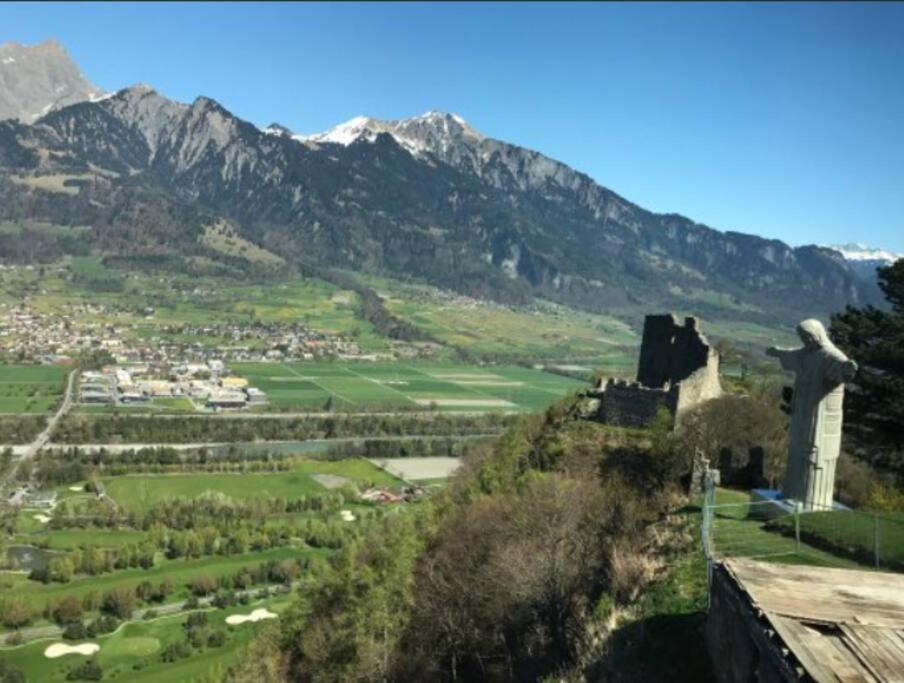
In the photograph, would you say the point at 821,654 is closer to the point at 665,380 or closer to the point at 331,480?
the point at 665,380

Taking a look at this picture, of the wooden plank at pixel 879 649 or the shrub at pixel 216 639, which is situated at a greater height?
the wooden plank at pixel 879 649

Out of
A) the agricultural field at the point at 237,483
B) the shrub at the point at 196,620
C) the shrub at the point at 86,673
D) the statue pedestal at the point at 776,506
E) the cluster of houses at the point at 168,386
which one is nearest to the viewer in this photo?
the statue pedestal at the point at 776,506

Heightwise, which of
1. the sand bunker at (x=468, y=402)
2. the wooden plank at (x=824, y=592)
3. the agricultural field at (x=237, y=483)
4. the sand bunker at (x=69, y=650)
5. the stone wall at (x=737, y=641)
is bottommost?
the sand bunker at (x=69, y=650)

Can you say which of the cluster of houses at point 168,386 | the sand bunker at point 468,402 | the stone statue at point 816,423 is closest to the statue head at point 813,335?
the stone statue at point 816,423

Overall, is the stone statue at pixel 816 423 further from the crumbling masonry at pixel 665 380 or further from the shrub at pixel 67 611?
the shrub at pixel 67 611

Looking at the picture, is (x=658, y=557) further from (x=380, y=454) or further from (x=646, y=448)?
(x=380, y=454)

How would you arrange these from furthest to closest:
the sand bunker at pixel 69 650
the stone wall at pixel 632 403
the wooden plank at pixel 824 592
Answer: the sand bunker at pixel 69 650, the stone wall at pixel 632 403, the wooden plank at pixel 824 592

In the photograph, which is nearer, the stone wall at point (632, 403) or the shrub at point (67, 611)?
the stone wall at point (632, 403)
